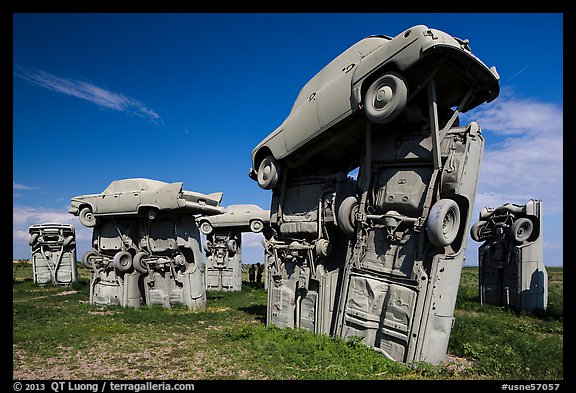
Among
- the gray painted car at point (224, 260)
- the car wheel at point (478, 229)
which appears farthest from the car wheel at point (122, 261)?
the car wheel at point (478, 229)

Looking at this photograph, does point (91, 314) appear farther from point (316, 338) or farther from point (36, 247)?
point (36, 247)

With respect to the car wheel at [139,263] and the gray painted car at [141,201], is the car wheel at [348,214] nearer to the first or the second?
the gray painted car at [141,201]

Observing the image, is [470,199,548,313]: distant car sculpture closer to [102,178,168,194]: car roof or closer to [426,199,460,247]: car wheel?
[426,199,460,247]: car wheel

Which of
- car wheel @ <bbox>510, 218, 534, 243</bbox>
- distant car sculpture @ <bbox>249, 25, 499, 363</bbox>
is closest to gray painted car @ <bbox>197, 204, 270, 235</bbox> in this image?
distant car sculpture @ <bbox>249, 25, 499, 363</bbox>

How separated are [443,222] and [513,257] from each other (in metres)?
12.7

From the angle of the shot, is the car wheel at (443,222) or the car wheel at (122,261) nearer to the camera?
the car wheel at (443,222)

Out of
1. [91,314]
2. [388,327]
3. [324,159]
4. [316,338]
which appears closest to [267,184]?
[324,159]

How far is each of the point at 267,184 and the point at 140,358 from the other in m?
6.41

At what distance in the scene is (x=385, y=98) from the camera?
9.31 meters

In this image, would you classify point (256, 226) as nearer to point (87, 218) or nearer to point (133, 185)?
point (133, 185)

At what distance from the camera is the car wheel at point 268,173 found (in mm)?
13312

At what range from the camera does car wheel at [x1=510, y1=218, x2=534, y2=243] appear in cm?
1823

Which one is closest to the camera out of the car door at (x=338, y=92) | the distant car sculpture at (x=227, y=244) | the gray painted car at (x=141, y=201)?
the car door at (x=338, y=92)

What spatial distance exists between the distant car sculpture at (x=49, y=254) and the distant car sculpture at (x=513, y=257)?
88.6ft
